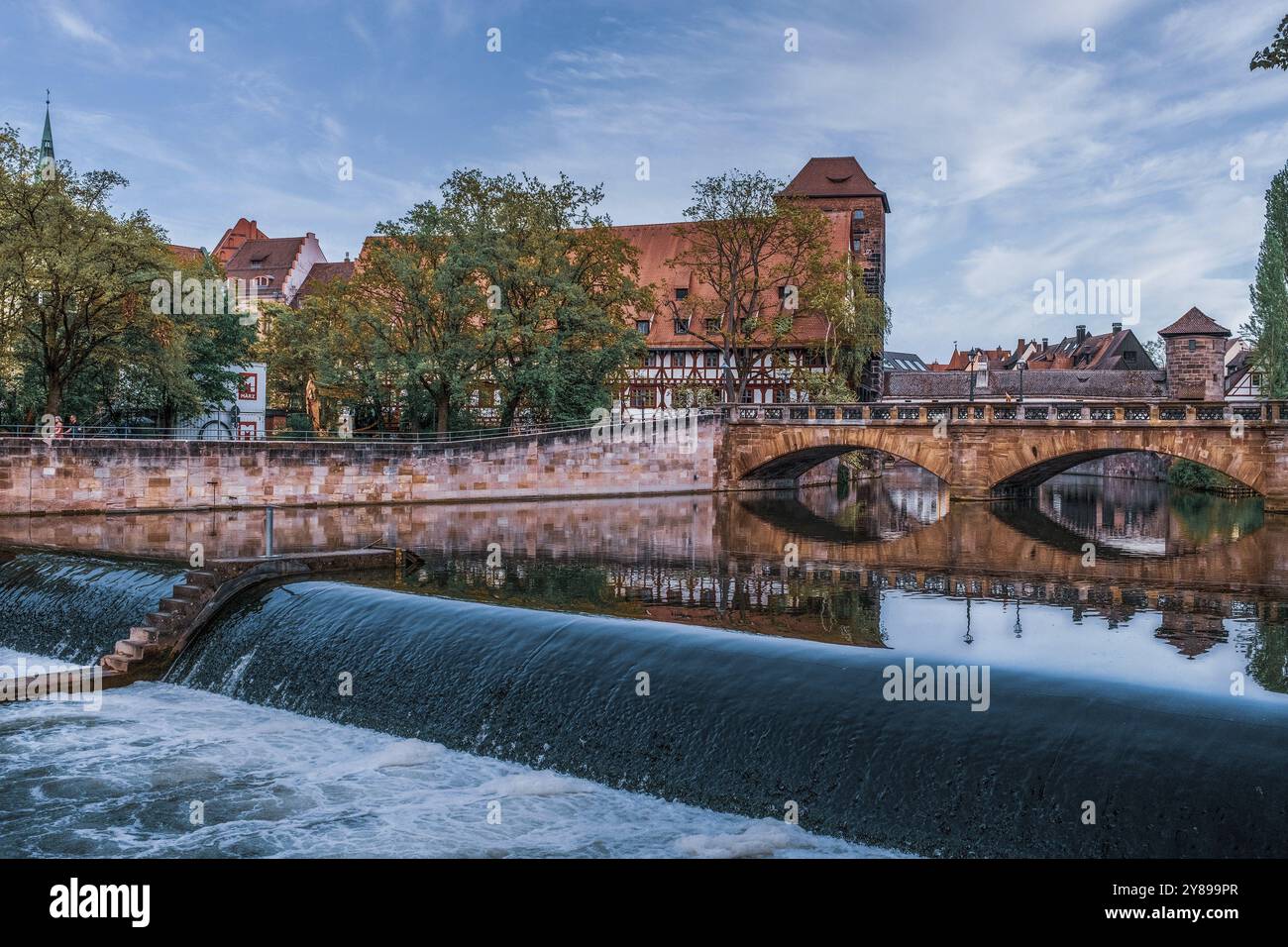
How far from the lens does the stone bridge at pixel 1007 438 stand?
132ft

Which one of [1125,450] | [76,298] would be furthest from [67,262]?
[1125,450]

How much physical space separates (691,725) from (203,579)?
7.80 metres

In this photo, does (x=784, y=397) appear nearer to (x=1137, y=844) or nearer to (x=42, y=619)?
(x=42, y=619)

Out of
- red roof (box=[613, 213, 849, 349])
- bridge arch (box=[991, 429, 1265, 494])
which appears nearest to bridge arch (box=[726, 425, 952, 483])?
bridge arch (box=[991, 429, 1265, 494])

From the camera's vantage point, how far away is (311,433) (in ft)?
145

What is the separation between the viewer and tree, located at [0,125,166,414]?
30594 mm

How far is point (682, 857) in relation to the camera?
27.3 feet

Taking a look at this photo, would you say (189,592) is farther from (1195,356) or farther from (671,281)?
(1195,356)

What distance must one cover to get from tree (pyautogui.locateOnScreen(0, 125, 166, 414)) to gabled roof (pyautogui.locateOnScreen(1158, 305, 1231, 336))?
5506cm

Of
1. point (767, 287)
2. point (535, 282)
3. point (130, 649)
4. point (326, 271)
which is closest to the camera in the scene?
point (130, 649)

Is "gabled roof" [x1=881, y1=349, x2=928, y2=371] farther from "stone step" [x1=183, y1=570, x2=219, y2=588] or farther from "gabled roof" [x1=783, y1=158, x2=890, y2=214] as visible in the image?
"stone step" [x1=183, y1=570, x2=219, y2=588]

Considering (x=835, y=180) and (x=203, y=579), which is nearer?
(x=203, y=579)

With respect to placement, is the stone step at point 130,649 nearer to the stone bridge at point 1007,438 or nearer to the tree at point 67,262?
the tree at point 67,262
